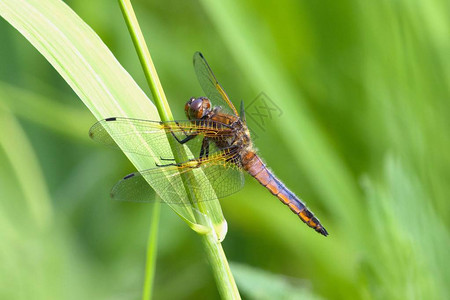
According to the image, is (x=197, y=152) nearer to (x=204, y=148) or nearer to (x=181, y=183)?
(x=204, y=148)

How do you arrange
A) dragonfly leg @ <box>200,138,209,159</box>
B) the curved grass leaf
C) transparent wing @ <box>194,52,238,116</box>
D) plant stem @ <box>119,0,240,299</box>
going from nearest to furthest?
plant stem @ <box>119,0,240,299</box>
the curved grass leaf
dragonfly leg @ <box>200,138,209,159</box>
transparent wing @ <box>194,52,238,116</box>

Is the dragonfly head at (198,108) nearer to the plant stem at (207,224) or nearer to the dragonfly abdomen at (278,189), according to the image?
the dragonfly abdomen at (278,189)

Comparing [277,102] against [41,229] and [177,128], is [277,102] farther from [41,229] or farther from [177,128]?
[41,229]

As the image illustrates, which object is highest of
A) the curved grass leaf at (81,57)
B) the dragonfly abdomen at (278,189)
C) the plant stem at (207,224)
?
the curved grass leaf at (81,57)

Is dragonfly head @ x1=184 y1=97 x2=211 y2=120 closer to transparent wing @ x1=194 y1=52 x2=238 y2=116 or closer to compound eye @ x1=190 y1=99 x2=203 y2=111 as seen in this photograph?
compound eye @ x1=190 y1=99 x2=203 y2=111

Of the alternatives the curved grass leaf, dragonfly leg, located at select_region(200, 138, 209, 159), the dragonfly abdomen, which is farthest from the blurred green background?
the curved grass leaf

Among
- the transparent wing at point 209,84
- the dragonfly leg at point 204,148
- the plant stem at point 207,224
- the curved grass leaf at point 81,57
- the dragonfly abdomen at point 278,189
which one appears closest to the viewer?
the plant stem at point 207,224

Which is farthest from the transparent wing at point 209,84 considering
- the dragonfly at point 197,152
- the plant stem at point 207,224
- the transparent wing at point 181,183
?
the plant stem at point 207,224

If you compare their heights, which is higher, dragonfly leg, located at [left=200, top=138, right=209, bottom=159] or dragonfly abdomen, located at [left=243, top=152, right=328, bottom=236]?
dragonfly leg, located at [left=200, top=138, right=209, bottom=159]
